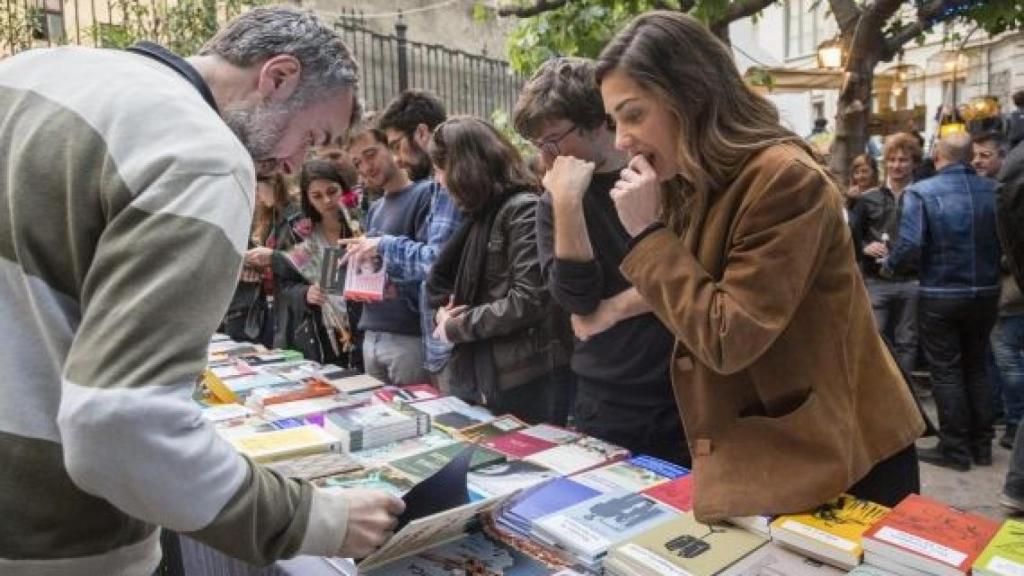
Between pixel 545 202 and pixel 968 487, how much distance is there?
292 cm

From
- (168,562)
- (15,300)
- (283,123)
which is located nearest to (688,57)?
(283,123)

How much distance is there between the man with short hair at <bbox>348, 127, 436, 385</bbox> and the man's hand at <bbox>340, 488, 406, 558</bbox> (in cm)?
194

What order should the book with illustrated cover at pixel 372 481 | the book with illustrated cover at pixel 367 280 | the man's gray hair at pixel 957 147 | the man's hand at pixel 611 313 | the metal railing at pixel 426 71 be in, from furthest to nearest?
the metal railing at pixel 426 71, the man's gray hair at pixel 957 147, the book with illustrated cover at pixel 367 280, the man's hand at pixel 611 313, the book with illustrated cover at pixel 372 481

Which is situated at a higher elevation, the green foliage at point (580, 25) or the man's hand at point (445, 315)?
the green foliage at point (580, 25)

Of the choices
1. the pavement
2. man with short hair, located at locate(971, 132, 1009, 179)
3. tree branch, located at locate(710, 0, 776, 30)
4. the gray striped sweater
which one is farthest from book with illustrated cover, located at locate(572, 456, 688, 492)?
tree branch, located at locate(710, 0, 776, 30)

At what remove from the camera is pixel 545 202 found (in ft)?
7.23

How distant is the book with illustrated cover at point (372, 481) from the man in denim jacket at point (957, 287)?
3.40m

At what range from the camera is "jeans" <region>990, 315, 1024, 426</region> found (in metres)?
4.20

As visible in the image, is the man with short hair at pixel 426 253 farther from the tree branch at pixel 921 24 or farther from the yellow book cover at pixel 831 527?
the tree branch at pixel 921 24

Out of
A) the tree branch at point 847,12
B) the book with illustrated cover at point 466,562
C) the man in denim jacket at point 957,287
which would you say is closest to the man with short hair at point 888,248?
the man in denim jacket at point 957,287

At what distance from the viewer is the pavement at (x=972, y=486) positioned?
141 inches

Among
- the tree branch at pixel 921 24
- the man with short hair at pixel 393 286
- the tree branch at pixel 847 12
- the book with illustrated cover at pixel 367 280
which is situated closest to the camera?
the book with illustrated cover at pixel 367 280

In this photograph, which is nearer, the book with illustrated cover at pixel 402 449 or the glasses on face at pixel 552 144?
the book with illustrated cover at pixel 402 449

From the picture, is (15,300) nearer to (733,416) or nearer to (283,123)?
(283,123)
